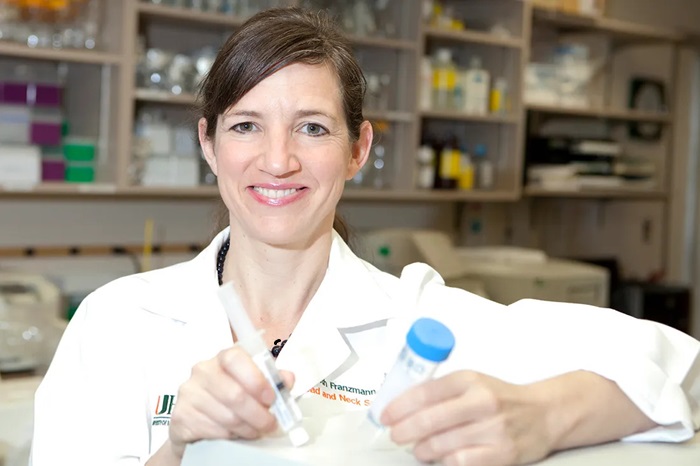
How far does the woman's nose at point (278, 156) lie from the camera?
1.29 metres

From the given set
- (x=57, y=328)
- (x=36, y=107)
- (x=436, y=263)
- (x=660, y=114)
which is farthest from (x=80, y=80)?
(x=660, y=114)

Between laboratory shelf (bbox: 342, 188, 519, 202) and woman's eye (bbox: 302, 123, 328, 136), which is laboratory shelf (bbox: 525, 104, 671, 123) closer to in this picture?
laboratory shelf (bbox: 342, 188, 519, 202)

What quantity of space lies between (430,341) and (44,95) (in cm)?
263

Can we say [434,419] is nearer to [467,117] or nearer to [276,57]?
[276,57]

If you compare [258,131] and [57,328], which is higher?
[258,131]

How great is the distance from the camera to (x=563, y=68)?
14.9ft

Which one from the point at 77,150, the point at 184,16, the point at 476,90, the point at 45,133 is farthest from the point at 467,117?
the point at 45,133

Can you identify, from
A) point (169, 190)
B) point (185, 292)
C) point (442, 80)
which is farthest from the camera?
point (442, 80)

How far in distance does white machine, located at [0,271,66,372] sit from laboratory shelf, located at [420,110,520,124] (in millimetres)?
1779

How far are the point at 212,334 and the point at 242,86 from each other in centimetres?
36

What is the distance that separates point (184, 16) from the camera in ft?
10.5

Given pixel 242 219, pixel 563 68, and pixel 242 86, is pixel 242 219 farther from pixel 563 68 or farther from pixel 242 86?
pixel 563 68

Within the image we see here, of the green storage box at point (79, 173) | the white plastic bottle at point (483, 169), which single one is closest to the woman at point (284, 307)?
the green storage box at point (79, 173)

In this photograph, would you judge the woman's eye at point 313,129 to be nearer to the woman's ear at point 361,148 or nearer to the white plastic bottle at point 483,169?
the woman's ear at point 361,148
